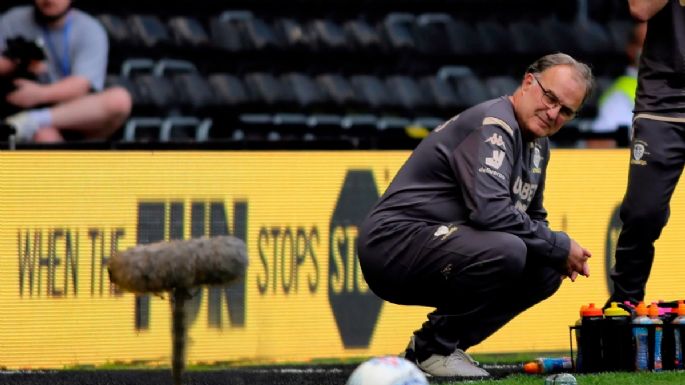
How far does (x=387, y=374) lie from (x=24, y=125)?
17.5ft

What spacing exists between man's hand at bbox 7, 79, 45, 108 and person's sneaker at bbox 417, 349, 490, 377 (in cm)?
437

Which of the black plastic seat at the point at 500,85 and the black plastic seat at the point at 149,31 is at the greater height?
the black plastic seat at the point at 149,31

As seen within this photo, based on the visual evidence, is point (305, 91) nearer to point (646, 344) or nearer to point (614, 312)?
point (614, 312)

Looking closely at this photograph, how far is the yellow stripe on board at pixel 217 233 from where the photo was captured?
25.8ft

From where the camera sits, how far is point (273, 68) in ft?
38.2

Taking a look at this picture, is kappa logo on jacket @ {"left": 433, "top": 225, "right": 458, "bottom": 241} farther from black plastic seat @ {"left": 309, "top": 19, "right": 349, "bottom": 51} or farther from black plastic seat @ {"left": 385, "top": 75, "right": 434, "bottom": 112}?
black plastic seat @ {"left": 309, "top": 19, "right": 349, "bottom": 51}

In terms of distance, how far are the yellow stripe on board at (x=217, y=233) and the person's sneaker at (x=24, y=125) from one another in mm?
1937

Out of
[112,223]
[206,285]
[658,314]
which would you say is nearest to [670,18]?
[658,314]

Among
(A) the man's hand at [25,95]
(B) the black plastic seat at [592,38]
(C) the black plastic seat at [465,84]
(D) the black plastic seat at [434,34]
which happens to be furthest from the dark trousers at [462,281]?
(B) the black plastic seat at [592,38]

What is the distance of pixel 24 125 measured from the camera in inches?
391

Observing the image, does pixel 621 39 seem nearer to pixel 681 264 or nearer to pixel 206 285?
pixel 681 264

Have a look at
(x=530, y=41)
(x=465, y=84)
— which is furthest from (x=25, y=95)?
(x=530, y=41)

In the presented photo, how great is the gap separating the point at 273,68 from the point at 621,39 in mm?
2743

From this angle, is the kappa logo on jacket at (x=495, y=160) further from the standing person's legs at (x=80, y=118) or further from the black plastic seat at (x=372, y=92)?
the black plastic seat at (x=372, y=92)
